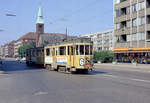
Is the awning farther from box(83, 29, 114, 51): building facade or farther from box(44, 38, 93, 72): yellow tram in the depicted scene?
box(83, 29, 114, 51): building facade

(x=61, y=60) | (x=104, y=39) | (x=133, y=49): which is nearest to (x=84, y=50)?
(x=61, y=60)

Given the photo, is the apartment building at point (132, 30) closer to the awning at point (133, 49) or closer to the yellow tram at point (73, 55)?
the awning at point (133, 49)

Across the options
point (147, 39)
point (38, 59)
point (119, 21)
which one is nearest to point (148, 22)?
point (147, 39)

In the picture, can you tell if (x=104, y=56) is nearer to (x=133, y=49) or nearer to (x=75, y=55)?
(x=133, y=49)

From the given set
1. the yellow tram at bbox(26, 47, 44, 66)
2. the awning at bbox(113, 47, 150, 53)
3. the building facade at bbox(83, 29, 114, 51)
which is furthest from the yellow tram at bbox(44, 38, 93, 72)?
the building facade at bbox(83, 29, 114, 51)

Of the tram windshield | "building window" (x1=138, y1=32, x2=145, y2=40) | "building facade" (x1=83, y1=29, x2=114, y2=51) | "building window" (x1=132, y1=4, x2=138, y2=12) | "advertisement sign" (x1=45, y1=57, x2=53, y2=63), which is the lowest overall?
"advertisement sign" (x1=45, y1=57, x2=53, y2=63)

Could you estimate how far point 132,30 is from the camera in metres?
43.0

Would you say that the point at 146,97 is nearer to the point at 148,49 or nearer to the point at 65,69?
the point at 65,69

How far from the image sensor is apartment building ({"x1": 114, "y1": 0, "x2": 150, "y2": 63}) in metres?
39.5

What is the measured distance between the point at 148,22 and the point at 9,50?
162m

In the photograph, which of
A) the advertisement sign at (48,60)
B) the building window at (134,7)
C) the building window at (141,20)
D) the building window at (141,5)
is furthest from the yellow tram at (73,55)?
the building window at (134,7)

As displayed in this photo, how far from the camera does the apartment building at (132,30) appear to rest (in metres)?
39.5

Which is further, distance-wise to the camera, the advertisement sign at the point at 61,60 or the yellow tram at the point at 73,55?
the advertisement sign at the point at 61,60

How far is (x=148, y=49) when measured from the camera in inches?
1506
